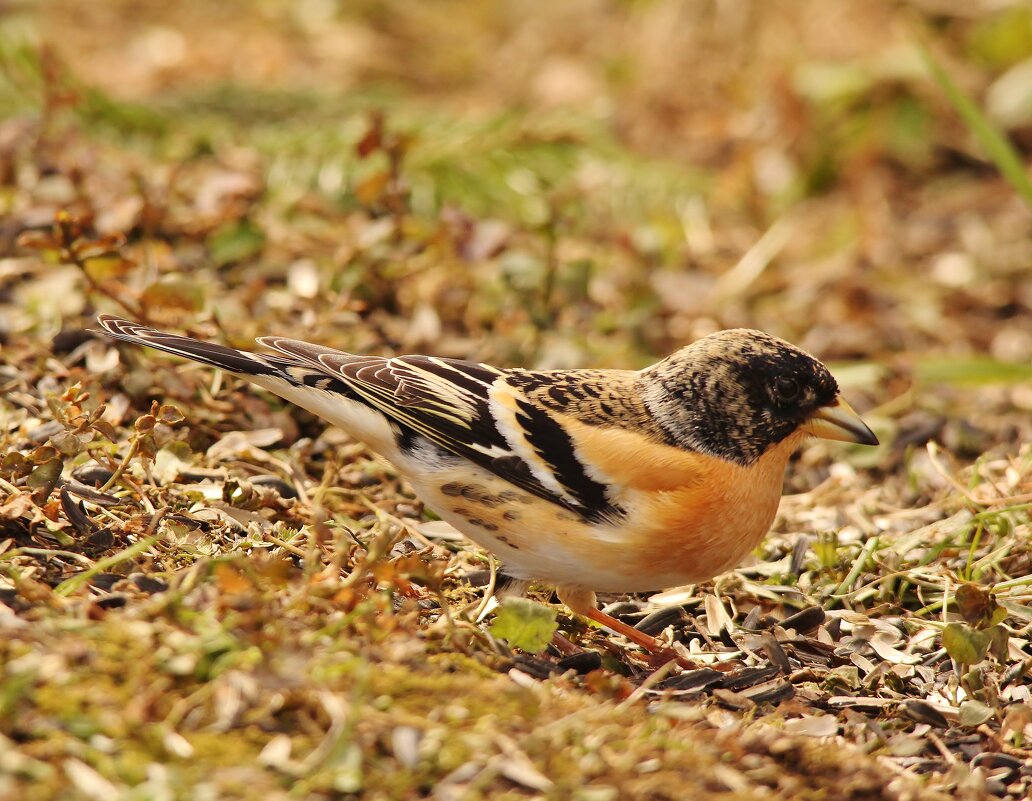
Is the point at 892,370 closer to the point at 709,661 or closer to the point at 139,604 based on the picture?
the point at 709,661

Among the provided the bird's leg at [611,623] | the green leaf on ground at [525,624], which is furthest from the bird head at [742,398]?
the green leaf on ground at [525,624]

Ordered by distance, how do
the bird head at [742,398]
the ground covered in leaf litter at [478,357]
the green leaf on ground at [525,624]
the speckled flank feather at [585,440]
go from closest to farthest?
1. the ground covered in leaf litter at [478,357]
2. the green leaf on ground at [525,624]
3. the speckled flank feather at [585,440]
4. the bird head at [742,398]

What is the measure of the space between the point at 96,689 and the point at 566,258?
381 cm

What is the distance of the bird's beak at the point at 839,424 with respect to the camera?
3.35 metres

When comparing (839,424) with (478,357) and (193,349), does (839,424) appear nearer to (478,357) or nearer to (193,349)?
(478,357)

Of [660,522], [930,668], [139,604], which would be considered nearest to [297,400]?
[139,604]

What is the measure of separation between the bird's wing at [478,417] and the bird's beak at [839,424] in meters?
0.71

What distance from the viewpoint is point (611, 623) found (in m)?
3.12

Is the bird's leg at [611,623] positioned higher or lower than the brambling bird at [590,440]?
lower

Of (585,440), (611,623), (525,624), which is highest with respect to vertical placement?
(585,440)

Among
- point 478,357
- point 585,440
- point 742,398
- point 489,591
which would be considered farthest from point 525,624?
point 478,357

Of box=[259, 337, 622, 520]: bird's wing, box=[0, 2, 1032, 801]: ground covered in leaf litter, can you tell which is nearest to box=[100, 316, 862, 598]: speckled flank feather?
box=[259, 337, 622, 520]: bird's wing

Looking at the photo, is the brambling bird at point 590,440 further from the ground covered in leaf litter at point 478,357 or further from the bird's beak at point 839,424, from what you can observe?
the ground covered in leaf litter at point 478,357

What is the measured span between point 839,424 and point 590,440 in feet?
2.39
